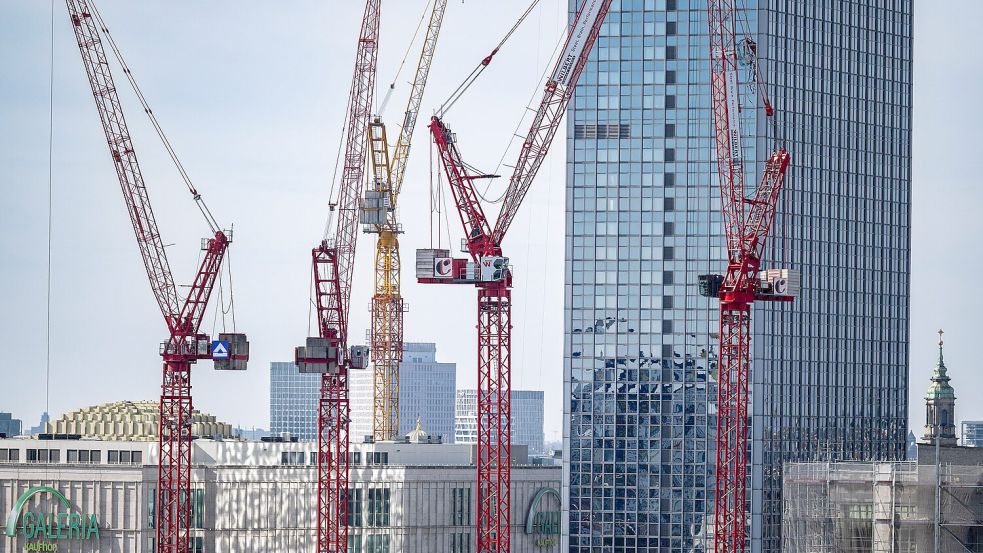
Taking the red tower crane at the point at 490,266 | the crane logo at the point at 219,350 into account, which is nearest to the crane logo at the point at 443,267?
the red tower crane at the point at 490,266

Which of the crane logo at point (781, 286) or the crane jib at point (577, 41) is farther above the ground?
the crane jib at point (577, 41)

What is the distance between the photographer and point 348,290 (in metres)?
190

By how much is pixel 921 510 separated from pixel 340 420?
204 ft

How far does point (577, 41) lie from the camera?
185 m

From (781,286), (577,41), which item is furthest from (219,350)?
(781,286)

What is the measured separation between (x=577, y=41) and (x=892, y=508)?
61392mm

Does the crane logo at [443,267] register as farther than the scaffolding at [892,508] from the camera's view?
Yes

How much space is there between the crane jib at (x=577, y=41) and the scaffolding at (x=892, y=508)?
136 ft

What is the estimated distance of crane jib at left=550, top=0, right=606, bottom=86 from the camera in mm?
176025

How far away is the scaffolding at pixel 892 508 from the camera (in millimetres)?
135500

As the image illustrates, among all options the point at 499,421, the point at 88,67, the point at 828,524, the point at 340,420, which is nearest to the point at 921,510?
the point at 828,524

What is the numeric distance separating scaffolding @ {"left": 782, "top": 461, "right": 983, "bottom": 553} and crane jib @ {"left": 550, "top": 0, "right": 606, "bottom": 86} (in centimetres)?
4155

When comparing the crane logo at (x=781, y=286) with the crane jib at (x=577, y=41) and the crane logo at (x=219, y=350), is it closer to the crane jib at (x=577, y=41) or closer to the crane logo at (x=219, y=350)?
the crane jib at (x=577, y=41)

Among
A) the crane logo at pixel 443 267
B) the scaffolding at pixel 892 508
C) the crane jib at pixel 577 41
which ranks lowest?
the scaffolding at pixel 892 508
